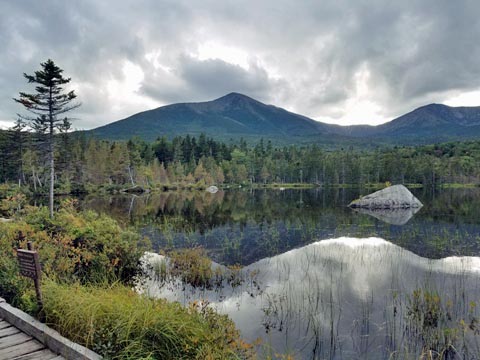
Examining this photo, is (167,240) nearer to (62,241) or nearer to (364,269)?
(62,241)

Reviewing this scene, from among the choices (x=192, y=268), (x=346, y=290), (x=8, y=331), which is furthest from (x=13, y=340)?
(x=346, y=290)

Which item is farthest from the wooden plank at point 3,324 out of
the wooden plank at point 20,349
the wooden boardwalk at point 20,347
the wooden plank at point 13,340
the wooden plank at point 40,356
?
the wooden plank at point 40,356

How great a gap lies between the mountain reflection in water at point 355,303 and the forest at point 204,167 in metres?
57.5

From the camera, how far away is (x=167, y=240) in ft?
56.1

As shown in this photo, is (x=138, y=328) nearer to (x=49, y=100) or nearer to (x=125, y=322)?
(x=125, y=322)

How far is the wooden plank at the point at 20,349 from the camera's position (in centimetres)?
484

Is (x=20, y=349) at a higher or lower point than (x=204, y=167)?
lower

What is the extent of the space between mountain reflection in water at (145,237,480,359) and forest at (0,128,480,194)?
5746cm

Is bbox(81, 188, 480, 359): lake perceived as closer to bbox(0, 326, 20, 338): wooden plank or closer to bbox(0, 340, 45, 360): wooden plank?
bbox(0, 340, 45, 360): wooden plank

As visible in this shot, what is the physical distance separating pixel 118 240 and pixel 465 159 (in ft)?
447

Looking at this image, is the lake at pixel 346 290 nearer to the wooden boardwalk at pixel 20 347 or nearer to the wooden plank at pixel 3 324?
the wooden boardwalk at pixel 20 347

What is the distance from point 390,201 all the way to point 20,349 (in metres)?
37.0

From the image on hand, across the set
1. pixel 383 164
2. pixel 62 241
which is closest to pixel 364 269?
pixel 62 241

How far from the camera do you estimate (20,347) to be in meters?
5.11
